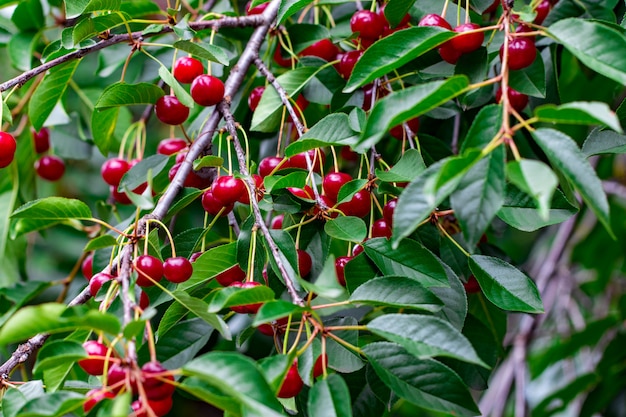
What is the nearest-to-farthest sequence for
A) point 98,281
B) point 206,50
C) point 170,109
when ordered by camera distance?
point 98,281 < point 206,50 < point 170,109

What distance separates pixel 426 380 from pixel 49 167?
105cm

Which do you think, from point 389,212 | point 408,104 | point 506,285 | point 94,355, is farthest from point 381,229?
point 94,355

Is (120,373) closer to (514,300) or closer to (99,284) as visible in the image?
(99,284)

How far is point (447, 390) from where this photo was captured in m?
0.63

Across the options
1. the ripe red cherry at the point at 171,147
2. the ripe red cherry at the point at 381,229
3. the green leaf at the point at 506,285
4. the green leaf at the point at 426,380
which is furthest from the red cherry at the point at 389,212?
the ripe red cherry at the point at 171,147

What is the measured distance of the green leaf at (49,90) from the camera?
3.01 feet

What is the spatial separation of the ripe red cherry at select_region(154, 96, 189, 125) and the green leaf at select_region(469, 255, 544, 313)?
0.44 m

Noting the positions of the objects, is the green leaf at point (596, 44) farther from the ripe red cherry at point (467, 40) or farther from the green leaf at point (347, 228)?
the green leaf at point (347, 228)

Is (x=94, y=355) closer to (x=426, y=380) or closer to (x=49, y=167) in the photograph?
(x=426, y=380)

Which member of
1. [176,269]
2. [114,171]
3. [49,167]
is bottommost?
[49,167]

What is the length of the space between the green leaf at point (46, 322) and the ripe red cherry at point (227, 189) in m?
0.26

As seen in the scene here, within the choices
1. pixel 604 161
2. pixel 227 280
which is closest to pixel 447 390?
pixel 227 280

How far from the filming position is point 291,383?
2.13 ft

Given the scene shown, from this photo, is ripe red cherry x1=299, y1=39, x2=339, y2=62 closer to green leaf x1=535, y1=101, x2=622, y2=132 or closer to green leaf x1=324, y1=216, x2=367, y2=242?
green leaf x1=324, y1=216, x2=367, y2=242
